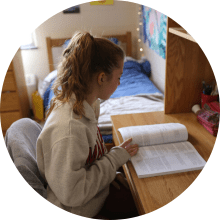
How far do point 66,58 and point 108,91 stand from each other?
0.72 ft

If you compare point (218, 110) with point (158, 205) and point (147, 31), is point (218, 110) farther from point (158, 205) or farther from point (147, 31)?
point (147, 31)

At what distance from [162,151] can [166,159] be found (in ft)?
0.21

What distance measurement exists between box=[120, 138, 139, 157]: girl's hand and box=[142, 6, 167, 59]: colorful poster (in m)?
1.65

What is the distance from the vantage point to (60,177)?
2.73ft

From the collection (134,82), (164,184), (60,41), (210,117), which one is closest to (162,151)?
(164,184)

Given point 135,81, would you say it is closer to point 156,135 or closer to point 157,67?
point 157,67

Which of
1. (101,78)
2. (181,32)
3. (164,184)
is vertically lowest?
(164,184)

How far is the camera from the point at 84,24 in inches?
142

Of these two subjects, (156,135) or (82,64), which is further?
(156,135)

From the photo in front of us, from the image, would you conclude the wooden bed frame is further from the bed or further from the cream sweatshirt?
the cream sweatshirt

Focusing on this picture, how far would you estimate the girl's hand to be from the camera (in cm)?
106

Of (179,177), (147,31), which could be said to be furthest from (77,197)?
(147,31)

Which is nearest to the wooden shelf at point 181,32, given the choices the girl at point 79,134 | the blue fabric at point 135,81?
the girl at point 79,134

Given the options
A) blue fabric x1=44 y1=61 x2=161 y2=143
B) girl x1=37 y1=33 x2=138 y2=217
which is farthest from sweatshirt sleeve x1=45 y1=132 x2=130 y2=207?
blue fabric x1=44 y1=61 x2=161 y2=143
